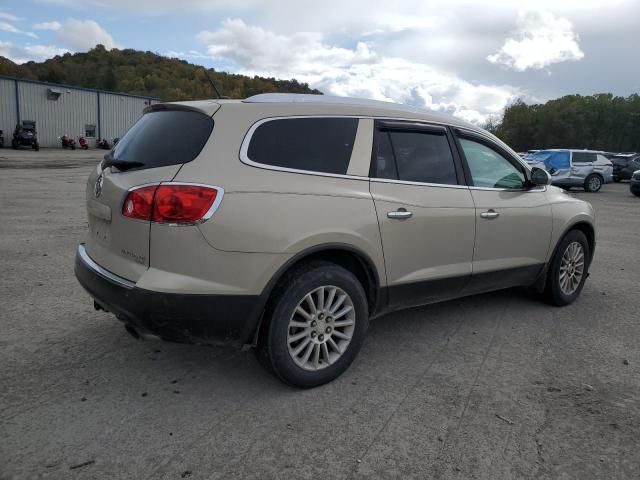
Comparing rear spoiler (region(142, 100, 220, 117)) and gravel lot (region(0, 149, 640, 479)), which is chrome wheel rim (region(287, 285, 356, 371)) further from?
rear spoiler (region(142, 100, 220, 117))

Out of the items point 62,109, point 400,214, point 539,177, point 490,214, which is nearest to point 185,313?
point 400,214

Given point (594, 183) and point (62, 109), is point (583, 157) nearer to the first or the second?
point (594, 183)

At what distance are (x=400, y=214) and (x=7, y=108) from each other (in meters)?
40.9

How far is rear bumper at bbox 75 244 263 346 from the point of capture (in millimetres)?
2871

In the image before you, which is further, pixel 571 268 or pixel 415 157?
pixel 571 268

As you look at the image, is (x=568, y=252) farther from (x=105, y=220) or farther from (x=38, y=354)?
(x=38, y=354)

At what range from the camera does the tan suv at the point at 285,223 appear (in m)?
2.89

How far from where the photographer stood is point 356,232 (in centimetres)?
337

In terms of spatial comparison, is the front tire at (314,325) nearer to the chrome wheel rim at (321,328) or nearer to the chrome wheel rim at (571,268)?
the chrome wheel rim at (321,328)

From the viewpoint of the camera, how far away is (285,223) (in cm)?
305

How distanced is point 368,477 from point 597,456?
119 centimetres

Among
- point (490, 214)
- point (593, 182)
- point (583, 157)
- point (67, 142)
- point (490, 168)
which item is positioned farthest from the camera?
point (67, 142)

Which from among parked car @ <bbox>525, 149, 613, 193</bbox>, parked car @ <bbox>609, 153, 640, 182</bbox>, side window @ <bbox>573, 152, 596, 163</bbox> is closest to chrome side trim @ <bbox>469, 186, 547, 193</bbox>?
parked car @ <bbox>525, 149, 613, 193</bbox>

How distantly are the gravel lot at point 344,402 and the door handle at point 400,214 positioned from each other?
1.04m
